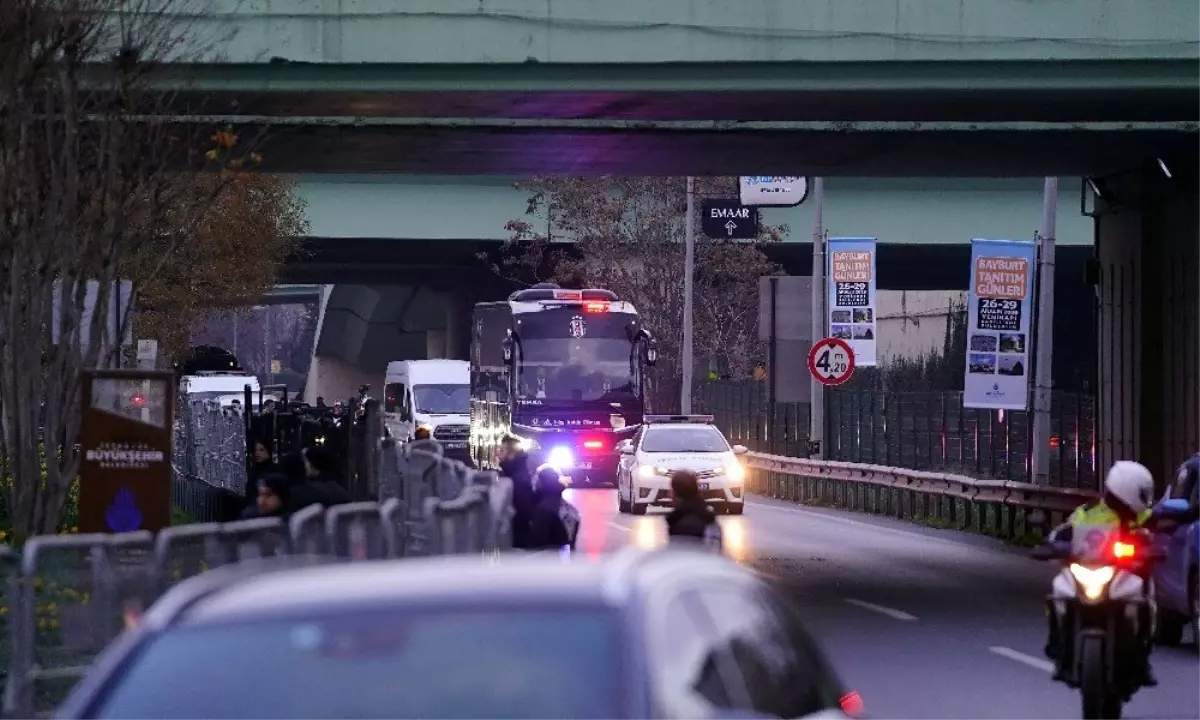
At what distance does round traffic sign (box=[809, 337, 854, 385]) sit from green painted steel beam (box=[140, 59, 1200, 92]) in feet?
66.2

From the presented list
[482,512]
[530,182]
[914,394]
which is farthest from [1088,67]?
[530,182]

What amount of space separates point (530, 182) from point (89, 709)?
164ft

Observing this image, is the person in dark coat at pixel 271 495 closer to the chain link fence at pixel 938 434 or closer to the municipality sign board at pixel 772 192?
the chain link fence at pixel 938 434

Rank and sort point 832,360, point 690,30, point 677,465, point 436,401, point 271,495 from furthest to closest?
point 436,401 < point 832,360 < point 677,465 < point 690,30 < point 271,495

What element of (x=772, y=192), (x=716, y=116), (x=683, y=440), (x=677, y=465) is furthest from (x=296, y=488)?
(x=772, y=192)

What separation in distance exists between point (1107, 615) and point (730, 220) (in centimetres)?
3554

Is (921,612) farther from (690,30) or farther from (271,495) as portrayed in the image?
(271,495)

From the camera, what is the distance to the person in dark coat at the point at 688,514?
14.7 meters

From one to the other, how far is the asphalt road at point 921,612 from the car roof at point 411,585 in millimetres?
8109

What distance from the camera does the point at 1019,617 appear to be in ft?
64.8

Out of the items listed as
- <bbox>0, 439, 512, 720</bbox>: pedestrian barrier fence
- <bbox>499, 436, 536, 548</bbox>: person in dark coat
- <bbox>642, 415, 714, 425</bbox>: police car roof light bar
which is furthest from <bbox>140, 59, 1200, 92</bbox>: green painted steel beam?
<bbox>642, 415, 714, 425</bbox>: police car roof light bar

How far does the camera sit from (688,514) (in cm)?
1481

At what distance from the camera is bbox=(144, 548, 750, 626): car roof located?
16.5 ft

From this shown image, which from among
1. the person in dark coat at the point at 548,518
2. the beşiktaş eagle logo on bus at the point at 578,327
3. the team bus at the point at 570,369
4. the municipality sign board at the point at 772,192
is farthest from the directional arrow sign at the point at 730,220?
the person in dark coat at the point at 548,518
